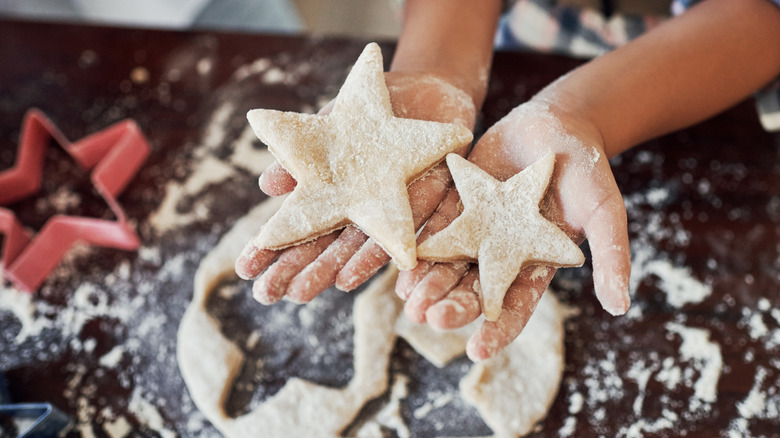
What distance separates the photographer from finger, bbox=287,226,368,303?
0.98 meters

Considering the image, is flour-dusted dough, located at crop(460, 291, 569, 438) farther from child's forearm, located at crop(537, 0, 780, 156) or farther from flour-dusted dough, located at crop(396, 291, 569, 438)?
child's forearm, located at crop(537, 0, 780, 156)

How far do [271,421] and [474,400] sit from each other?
18.0 inches

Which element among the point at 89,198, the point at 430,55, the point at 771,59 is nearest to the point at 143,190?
the point at 89,198

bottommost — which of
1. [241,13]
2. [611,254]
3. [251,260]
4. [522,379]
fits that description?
[522,379]

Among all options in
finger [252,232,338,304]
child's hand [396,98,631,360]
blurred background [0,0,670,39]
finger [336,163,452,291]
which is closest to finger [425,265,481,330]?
child's hand [396,98,631,360]

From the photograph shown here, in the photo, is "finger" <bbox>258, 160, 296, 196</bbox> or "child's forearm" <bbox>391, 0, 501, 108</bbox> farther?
"child's forearm" <bbox>391, 0, 501, 108</bbox>

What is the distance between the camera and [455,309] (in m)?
0.91

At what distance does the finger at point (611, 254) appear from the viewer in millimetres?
886

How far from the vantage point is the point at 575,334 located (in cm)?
131

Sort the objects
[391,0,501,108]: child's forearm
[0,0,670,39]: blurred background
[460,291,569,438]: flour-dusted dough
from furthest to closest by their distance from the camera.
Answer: [0,0,670,39]: blurred background < [391,0,501,108]: child's forearm < [460,291,569,438]: flour-dusted dough

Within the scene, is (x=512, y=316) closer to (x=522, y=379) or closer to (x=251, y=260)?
(x=522, y=379)

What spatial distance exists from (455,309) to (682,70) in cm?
84

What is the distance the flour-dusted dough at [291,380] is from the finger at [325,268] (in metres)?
0.33

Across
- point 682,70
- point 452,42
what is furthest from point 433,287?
point 682,70
